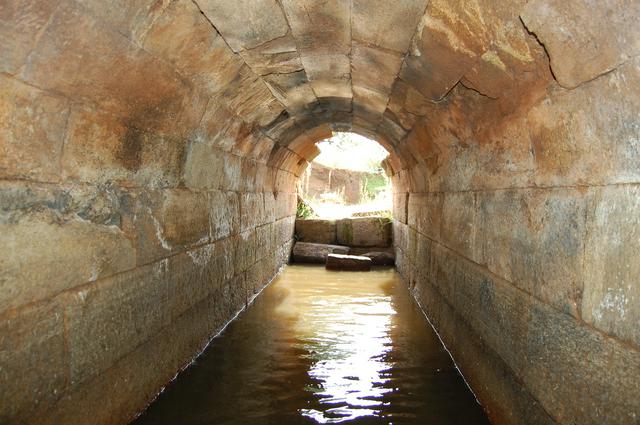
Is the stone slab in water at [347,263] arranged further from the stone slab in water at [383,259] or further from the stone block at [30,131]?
the stone block at [30,131]

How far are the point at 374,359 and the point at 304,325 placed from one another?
1499 millimetres

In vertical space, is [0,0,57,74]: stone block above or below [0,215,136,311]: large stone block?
above

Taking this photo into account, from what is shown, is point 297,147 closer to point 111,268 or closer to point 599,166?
point 111,268

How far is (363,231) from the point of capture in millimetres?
13008

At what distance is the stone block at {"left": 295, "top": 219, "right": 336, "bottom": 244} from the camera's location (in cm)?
1314

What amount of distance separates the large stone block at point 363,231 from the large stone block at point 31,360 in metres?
10.3

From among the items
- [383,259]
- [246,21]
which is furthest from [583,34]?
[383,259]

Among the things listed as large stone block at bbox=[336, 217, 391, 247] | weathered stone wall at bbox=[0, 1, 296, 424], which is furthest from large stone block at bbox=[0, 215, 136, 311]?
large stone block at bbox=[336, 217, 391, 247]

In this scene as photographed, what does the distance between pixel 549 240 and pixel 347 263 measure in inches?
327

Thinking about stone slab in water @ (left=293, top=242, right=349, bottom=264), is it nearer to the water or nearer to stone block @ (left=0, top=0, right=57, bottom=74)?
the water

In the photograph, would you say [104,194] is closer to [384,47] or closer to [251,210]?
[384,47]

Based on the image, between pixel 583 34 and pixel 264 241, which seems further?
pixel 264 241

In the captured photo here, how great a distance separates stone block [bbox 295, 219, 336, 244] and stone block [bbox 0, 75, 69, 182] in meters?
10.4

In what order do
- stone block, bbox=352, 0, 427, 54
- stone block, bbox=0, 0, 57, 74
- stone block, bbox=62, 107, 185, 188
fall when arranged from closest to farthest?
stone block, bbox=0, 0, 57, 74, stone block, bbox=62, 107, 185, 188, stone block, bbox=352, 0, 427, 54
